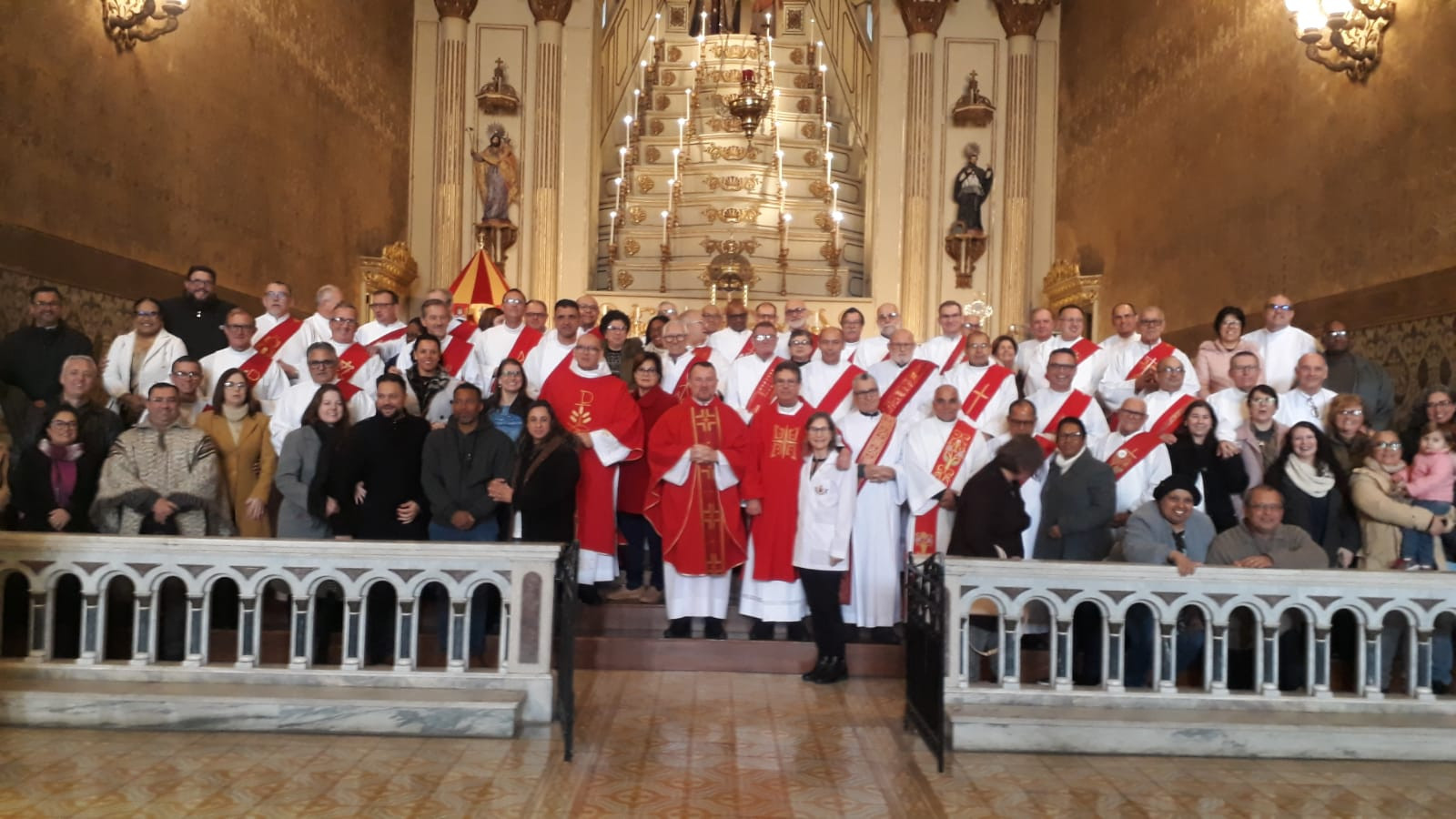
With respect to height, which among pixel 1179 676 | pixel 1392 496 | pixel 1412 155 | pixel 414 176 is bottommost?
pixel 1179 676

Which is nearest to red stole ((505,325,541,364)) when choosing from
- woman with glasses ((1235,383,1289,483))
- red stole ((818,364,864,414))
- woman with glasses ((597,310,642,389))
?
woman with glasses ((597,310,642,389))

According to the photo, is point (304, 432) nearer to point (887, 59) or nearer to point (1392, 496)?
point (1392, 496)

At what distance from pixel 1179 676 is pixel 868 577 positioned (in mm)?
1719

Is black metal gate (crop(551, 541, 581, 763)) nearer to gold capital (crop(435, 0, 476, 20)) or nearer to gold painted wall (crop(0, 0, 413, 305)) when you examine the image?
gold painted wall (crop(0, 0, 413, 305))

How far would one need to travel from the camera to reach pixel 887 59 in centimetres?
1555

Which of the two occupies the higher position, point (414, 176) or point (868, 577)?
point (414, 176)

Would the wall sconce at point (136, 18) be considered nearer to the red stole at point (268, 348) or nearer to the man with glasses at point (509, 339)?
the red stole at point (268, 348)

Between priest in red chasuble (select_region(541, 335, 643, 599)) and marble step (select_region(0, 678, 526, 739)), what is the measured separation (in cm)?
185

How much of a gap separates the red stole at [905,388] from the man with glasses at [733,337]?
4.27ft

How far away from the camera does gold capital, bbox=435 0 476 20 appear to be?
15.2m

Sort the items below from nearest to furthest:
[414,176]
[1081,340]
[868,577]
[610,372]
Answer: [868,577] → [610,372] → [1081,340] → [414,176]

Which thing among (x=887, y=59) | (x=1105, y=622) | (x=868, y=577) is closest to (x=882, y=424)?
(x=868, y=577)

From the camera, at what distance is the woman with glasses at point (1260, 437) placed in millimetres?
7051

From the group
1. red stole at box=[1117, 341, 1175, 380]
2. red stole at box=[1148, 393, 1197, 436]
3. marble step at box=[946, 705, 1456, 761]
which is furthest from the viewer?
red stole at box=[1117, 341, 1175, 380]
